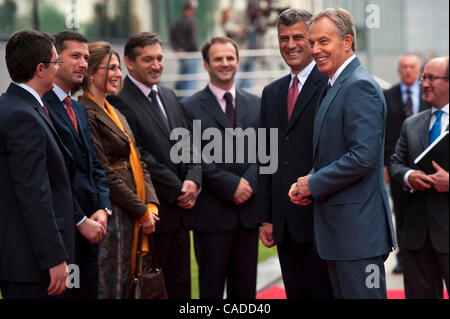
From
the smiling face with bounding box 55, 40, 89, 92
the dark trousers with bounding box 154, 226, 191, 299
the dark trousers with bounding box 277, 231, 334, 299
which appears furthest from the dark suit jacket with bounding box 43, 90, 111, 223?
the dark trousers with bounding box 277, 231, 334, 299

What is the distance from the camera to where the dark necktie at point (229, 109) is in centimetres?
621

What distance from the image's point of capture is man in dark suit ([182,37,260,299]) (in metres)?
6.04

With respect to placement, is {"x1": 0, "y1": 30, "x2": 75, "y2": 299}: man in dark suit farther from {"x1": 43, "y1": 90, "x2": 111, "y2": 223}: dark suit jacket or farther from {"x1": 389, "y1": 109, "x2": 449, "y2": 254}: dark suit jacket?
{"x1": 389, "y1": 109, "x2": 449, "y2": 254}: dark suit jacket

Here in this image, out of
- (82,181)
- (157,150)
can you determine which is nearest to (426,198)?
(157,150)

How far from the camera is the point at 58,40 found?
490cm

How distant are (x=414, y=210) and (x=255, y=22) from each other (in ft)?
37.2

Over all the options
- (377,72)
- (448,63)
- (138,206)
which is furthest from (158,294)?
(377,72)

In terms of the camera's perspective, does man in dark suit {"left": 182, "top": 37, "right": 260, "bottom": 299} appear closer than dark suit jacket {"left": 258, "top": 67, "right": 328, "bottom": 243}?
No

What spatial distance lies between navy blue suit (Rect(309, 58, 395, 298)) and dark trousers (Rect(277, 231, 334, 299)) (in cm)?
50

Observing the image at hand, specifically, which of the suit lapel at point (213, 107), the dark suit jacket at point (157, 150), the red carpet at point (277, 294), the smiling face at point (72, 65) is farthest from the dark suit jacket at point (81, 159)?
the red carpet at point (277, 294)

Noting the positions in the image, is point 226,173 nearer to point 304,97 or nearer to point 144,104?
point 144,104

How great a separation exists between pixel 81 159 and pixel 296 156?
1.35 metres

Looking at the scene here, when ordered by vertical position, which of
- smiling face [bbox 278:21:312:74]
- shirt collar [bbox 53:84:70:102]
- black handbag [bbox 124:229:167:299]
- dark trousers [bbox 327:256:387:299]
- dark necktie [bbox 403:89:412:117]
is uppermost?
smiling face [bbox 278:21:312:74]

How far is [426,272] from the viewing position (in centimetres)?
579
